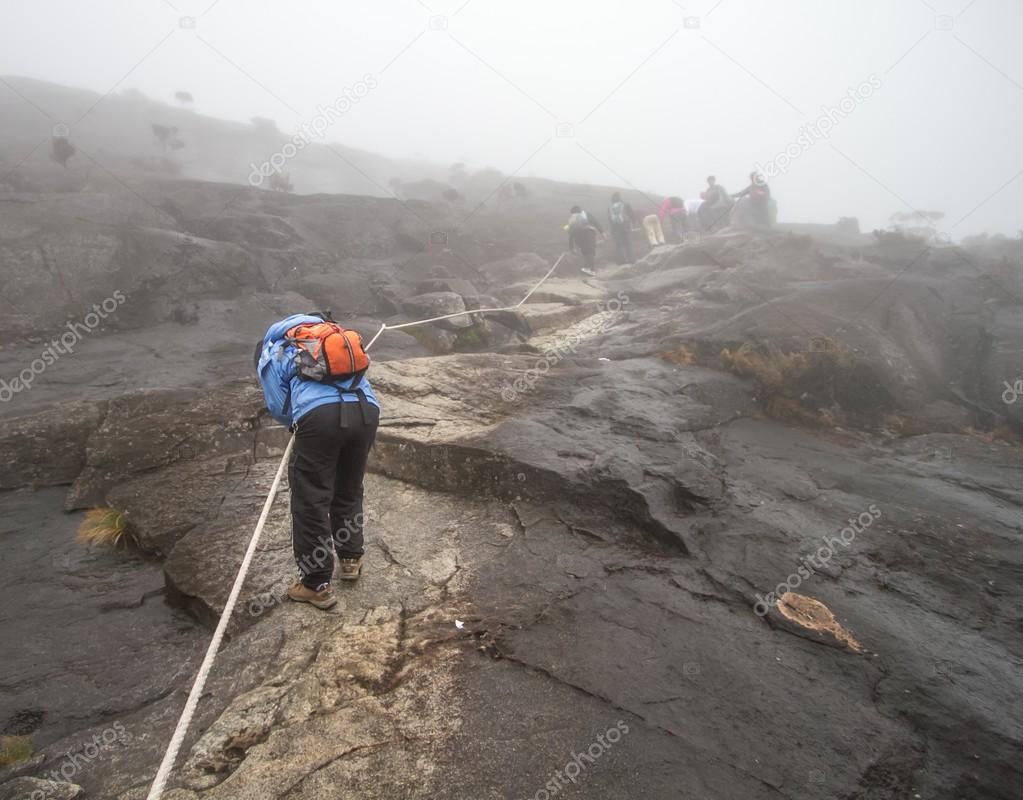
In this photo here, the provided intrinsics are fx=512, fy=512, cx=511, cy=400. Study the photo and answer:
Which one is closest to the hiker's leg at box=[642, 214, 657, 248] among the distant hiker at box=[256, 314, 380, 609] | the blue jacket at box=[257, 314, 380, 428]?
the distant hiker at box=[256, 314, 380, 609]

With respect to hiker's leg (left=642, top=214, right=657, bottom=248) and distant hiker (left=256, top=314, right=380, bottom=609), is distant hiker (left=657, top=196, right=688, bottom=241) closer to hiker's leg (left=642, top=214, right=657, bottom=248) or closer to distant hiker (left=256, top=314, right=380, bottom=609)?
hiker's leg (left=642, top=214, right=657, bottom=248)

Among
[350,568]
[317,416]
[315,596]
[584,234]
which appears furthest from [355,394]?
[584,234]

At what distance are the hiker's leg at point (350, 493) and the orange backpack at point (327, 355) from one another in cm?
39

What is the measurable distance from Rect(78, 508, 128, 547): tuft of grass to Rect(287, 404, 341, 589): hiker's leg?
2680 mm

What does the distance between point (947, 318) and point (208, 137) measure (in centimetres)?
5009

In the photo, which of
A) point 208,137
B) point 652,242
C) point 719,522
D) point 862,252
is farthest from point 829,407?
point 208,137

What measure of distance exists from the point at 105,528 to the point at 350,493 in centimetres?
315

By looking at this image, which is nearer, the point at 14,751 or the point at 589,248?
the point at 14,751

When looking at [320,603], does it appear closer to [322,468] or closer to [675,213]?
[322,468]

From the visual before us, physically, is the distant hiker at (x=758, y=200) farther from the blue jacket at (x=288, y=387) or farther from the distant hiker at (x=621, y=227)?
the blue jacket at (x=288, y=387)

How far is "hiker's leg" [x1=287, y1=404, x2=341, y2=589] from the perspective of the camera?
4121mm

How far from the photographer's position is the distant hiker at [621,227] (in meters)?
Result: 21.1

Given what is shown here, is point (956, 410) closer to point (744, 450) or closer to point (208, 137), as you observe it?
point (744, 450)

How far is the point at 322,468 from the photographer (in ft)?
13.8
